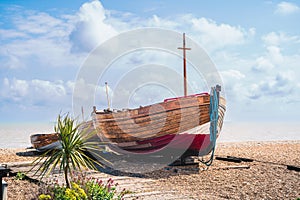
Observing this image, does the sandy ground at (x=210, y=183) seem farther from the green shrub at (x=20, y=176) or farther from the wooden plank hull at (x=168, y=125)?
the wooden plank hull at (x=168, y=125)

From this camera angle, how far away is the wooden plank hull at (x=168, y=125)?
11000 millimetres

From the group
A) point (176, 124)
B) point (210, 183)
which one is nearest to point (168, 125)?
point (176, 124)

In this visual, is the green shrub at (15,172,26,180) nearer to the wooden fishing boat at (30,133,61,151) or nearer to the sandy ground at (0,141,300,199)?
the sandy ground at (0,141,300,199)

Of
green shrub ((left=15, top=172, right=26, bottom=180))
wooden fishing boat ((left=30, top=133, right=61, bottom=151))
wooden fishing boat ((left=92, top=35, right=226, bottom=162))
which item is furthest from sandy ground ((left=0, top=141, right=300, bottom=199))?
wooden fishing boat ((left=30, top=133, right=61, bottom=151))

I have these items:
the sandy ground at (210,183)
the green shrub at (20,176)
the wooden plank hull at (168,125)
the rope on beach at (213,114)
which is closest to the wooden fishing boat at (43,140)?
the wooden plank hull at (168,125)

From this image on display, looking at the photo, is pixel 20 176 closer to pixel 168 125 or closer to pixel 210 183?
pixel 168 125

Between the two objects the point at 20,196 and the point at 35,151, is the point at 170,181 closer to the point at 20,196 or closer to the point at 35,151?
the point at 20,196

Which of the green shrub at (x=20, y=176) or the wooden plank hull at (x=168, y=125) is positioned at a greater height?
the wooden plank hull at (x=168, y=125)

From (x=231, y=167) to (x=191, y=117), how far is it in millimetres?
1910

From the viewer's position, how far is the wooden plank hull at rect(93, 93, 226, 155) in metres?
11.0

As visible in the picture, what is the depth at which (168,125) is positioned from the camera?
11.1 meters

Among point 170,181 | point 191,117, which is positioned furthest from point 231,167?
point 170,181

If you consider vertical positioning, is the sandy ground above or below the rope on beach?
below

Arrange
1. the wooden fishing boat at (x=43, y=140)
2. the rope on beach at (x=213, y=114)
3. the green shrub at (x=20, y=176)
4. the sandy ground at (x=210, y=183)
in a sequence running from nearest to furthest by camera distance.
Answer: the sandy ground at (x=210, y=183)
the green shrub at (x=20, y=176)
the rope on beach at (x=213, y=114)
the wooden fishing boat at (x=43, y=140)
